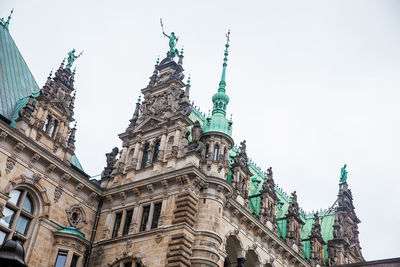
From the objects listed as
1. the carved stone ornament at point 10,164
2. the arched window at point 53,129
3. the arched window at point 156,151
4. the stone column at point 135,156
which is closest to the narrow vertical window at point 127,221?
the stone column at point 135,156

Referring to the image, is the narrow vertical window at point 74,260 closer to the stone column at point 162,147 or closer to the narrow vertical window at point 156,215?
the narrow vertical window at point 156,215

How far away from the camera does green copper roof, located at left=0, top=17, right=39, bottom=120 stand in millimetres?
33531

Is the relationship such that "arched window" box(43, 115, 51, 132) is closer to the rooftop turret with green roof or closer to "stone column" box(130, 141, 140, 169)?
"stone column" box(130, 141, 140, 169)

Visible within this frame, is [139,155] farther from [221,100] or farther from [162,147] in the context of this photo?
[221,100]

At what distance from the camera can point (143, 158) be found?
35.4 m

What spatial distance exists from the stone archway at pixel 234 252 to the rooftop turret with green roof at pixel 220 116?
6650 mm

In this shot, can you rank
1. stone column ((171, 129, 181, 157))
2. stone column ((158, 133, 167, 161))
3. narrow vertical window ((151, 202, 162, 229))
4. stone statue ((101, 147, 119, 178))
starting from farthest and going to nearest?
stone statue ((101, 147, 119, 178)) → stone column ((158, 133, 167, 161)) → stone column ((171, 129, 181, 157)) → narrow vertical window ((151, 202, 162, 229))

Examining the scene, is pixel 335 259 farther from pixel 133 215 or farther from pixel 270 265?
pixel 133 215

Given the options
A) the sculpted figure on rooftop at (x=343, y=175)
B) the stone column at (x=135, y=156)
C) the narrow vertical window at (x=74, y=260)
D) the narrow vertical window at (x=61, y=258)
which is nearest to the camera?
the narrow vertical window at (x=61, y=258)

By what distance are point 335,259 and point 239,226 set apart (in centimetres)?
1446

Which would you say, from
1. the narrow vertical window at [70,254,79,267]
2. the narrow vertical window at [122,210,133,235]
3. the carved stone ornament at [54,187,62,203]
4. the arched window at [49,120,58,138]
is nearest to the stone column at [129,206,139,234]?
the narrow vertical window at [122,210,133,235]

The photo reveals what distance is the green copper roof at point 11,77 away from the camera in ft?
110

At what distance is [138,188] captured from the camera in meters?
33.1

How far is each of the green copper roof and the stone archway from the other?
50.0 ft
